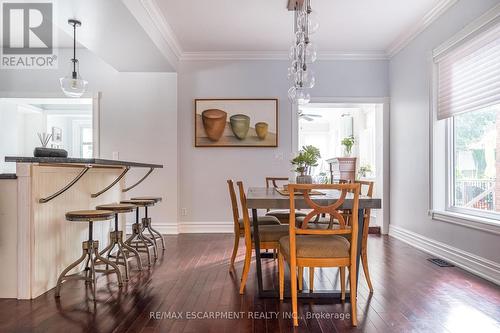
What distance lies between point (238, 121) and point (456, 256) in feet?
10.7

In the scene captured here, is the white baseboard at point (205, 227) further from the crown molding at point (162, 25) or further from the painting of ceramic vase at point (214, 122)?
the crown molding at point (162, 25)

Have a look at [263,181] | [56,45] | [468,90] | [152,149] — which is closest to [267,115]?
[263,181]

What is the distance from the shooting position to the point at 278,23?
4246 mm

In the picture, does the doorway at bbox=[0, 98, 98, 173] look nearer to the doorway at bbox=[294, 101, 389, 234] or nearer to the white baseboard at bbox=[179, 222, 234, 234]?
the white baseboard at bbox=[179, 222, 234, 234]

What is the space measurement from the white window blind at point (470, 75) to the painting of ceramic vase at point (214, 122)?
287 centimetres

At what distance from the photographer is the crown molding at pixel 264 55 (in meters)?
5.20

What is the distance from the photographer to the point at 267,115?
5.23 meters

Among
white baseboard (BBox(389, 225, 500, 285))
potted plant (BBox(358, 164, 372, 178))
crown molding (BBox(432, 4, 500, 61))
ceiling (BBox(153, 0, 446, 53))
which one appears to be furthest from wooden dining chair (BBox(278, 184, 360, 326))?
potted plant (BBox(358, 164, 372, 178))

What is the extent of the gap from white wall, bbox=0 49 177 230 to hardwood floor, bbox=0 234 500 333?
2.16m

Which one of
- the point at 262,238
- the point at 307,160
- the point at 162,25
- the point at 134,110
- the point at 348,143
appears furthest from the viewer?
the point at 348,143

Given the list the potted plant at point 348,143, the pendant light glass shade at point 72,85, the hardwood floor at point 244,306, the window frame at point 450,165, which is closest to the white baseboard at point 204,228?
the hardwood floor at point 244,306

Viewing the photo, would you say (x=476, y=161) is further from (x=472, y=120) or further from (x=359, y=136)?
(x=359, y=136)

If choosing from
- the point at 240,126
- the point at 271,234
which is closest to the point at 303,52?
the point at 271,234

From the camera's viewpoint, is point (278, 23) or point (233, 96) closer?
point (278, 23)
